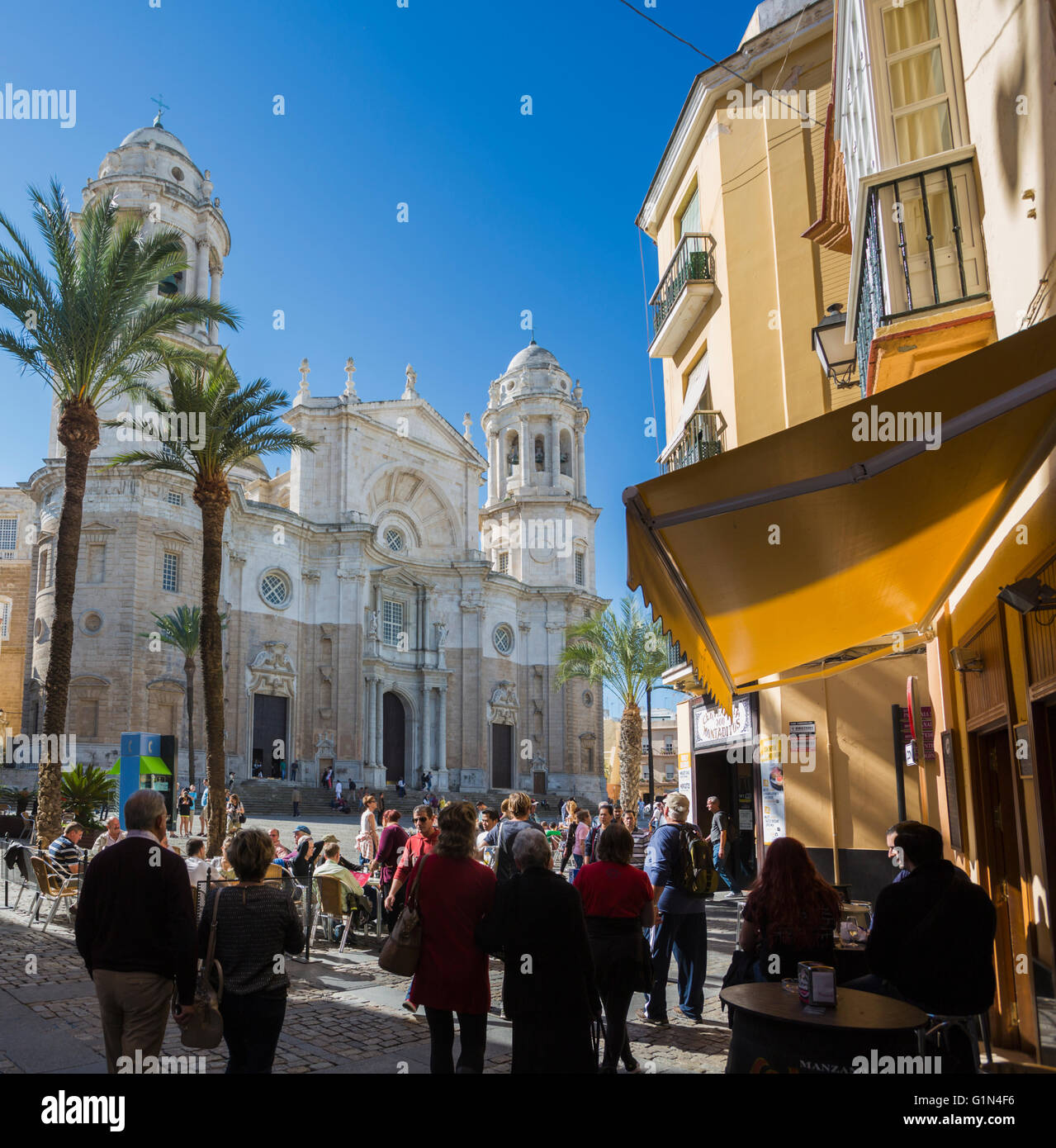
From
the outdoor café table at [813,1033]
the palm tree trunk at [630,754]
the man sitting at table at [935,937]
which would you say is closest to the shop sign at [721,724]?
the man sitting at table at [935,937]

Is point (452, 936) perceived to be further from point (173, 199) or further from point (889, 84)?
point (173, 199)

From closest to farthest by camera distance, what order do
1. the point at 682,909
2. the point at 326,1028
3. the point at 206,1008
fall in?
1. the point at 206,1008
2. the point at 326,1028
3. the point at 682,909

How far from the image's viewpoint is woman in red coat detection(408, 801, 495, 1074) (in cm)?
502

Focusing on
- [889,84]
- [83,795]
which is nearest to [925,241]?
[889,84]

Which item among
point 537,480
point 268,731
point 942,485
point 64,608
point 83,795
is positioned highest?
point 537,480

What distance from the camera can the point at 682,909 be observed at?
7.90 meters

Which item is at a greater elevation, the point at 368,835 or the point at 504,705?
the point at 504,705

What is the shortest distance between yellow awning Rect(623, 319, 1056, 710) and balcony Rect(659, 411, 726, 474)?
7439 millimetres

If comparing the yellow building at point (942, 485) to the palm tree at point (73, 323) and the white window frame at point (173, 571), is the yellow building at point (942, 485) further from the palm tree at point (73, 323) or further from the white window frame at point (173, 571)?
the white window frame at point (173, 571)

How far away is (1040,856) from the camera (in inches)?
229

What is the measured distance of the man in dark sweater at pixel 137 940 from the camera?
474 centimetres

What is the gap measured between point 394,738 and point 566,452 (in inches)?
808

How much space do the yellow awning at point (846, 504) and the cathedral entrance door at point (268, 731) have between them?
35.7 metres

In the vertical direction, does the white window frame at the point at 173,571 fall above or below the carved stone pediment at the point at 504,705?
above
